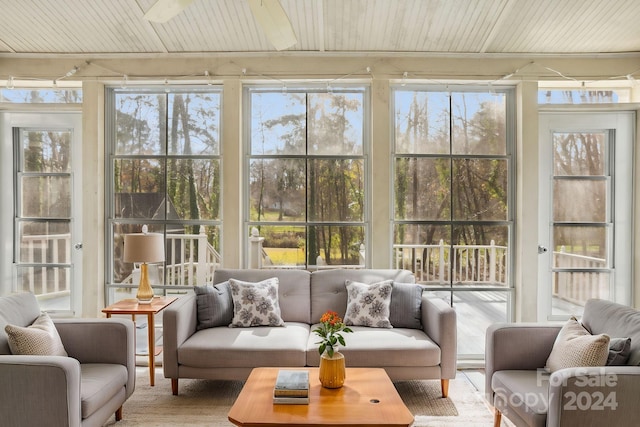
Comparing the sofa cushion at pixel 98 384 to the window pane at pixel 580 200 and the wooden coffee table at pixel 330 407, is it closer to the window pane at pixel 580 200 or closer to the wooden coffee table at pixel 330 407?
the wooden coffee table at pixel 330 407

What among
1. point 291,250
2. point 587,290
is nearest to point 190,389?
point 291,250

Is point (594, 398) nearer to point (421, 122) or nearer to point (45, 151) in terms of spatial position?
point (421, 122)

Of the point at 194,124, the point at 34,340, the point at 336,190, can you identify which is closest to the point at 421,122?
the point at 336,190

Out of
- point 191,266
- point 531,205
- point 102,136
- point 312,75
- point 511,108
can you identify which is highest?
point 312,75

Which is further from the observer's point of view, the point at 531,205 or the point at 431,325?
the point at 531,205

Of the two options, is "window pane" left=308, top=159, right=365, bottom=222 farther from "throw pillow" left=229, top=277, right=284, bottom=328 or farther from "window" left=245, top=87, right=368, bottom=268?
"throw pillow" left=229, top=277, right=284, bottom=328

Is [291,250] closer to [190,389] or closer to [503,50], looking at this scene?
[190,389]

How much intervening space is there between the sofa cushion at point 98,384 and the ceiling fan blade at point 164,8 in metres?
2.00

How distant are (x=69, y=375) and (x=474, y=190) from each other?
341 centimetres

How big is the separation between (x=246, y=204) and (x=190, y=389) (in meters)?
1.63

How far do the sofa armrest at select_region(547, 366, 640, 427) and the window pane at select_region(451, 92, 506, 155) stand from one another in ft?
8.07

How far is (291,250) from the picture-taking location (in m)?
4.15

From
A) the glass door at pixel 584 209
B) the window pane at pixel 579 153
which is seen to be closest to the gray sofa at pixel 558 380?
the glass door at pixel 584 209

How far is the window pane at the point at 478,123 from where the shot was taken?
4.11 meters
